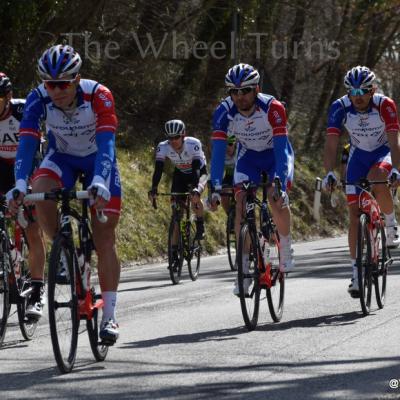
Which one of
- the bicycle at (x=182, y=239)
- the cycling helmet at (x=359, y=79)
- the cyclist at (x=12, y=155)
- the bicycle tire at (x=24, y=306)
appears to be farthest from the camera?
the bicycle at (x=182, y=239)

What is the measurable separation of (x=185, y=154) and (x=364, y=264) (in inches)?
226

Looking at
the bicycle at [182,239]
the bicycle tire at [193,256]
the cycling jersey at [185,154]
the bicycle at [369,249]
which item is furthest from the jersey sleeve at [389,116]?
the cycling jersey at [185,154]

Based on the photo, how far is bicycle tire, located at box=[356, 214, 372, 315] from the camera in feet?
32.2

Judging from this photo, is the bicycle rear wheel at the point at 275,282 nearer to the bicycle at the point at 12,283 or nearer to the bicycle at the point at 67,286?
the bicycle at the point at 12,283

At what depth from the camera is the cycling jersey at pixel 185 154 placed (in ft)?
50.5

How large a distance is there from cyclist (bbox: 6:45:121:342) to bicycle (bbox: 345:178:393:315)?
9.70 ft

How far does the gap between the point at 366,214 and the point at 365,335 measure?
1769mm

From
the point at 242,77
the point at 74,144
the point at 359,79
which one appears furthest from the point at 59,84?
the point at 359,79

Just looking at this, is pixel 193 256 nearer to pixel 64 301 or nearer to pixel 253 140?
pixel 253 140

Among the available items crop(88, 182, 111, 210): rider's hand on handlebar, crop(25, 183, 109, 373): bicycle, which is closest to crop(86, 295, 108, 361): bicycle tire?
crop(25, 183, 109, 373): bicycle

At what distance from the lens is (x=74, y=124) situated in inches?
303

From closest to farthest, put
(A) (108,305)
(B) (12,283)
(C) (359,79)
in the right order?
(A) (108,305), (B) (12,283), (C) (359,79)

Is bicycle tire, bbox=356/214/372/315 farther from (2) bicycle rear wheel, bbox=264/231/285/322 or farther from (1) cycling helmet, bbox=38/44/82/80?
(1) cycling helmet, bbox=38/44/82/80

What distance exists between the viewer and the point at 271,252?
9.77 metres
